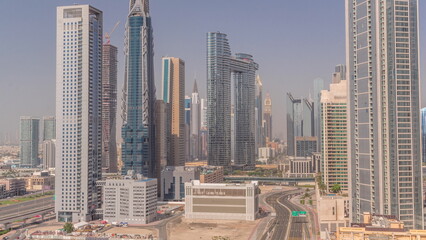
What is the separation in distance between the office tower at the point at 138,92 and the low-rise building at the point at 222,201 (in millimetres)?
24249

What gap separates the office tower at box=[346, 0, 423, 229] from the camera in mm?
48938

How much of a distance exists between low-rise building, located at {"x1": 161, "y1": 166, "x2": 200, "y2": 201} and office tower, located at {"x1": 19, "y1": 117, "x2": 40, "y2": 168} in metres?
47.2

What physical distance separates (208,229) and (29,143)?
8268 cm

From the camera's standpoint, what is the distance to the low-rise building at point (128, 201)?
212ft

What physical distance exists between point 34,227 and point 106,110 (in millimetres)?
73946

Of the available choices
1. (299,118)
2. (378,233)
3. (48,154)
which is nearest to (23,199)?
(48,154)

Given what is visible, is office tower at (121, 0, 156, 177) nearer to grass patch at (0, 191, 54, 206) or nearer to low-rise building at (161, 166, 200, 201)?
low-rise building at (161, 166, 200, 201)

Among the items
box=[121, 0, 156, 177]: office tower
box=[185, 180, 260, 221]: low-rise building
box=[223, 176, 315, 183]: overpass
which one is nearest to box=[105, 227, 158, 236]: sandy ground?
box=[185, 180, 260, 221]: low-rise building

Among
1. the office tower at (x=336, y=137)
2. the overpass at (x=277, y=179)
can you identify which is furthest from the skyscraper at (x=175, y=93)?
the office tower at (x=336, y=137)

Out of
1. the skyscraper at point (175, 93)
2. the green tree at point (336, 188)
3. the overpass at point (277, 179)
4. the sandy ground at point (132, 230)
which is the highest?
the skyscraper at point (175, 93)

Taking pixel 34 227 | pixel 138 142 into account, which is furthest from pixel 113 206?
pixel 138 142

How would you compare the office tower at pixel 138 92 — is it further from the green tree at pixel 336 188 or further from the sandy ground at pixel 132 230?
the green tree at pixel 336 188

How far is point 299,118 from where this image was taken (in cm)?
19275

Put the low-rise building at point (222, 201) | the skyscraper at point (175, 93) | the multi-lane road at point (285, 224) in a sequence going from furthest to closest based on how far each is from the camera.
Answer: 1. the skyscraper at point (175, 93)
2. the low-rise building at point (222, 201)
3. the multi-lane road at point (285, 224)
